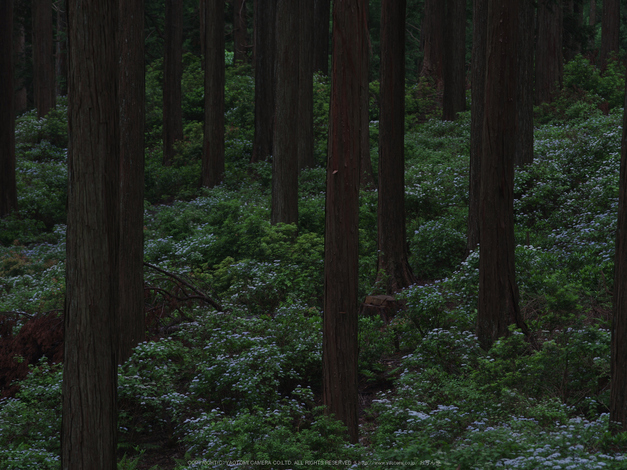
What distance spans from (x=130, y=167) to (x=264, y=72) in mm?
12040

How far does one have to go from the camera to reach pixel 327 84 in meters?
24.6

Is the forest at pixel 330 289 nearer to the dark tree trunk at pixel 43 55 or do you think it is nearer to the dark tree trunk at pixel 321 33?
the dark tree trunk at pixel 43 55

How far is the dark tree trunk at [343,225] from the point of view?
18.3ft

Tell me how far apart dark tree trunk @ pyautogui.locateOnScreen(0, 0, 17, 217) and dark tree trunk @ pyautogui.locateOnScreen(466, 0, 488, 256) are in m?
13.7

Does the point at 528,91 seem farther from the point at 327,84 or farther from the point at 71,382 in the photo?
the point at 71,382

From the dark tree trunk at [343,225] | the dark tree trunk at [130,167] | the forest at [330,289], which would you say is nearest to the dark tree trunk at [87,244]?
the forest at [330,289]

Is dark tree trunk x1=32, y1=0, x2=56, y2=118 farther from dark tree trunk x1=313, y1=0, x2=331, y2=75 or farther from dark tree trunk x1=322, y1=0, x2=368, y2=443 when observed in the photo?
dark tree trunk x1=322, y1=0, x2=368, y2=443

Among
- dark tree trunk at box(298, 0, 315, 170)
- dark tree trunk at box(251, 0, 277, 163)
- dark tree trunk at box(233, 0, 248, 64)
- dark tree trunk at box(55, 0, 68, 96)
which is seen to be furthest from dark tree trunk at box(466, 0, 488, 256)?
dark tree trunk at box(55, 0, 68, 96)

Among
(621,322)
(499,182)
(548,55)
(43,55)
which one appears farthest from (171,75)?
(621,322)

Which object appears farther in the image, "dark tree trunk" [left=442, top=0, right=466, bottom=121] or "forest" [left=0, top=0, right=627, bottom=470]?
"dark tree trunk" [left=442, top=0, right=466, bottom=121]

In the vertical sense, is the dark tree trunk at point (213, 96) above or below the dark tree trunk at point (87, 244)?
above

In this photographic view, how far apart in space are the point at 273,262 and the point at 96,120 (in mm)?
7310

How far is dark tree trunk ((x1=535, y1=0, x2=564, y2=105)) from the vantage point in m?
22.0

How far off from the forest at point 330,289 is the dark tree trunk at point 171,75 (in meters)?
4.93
